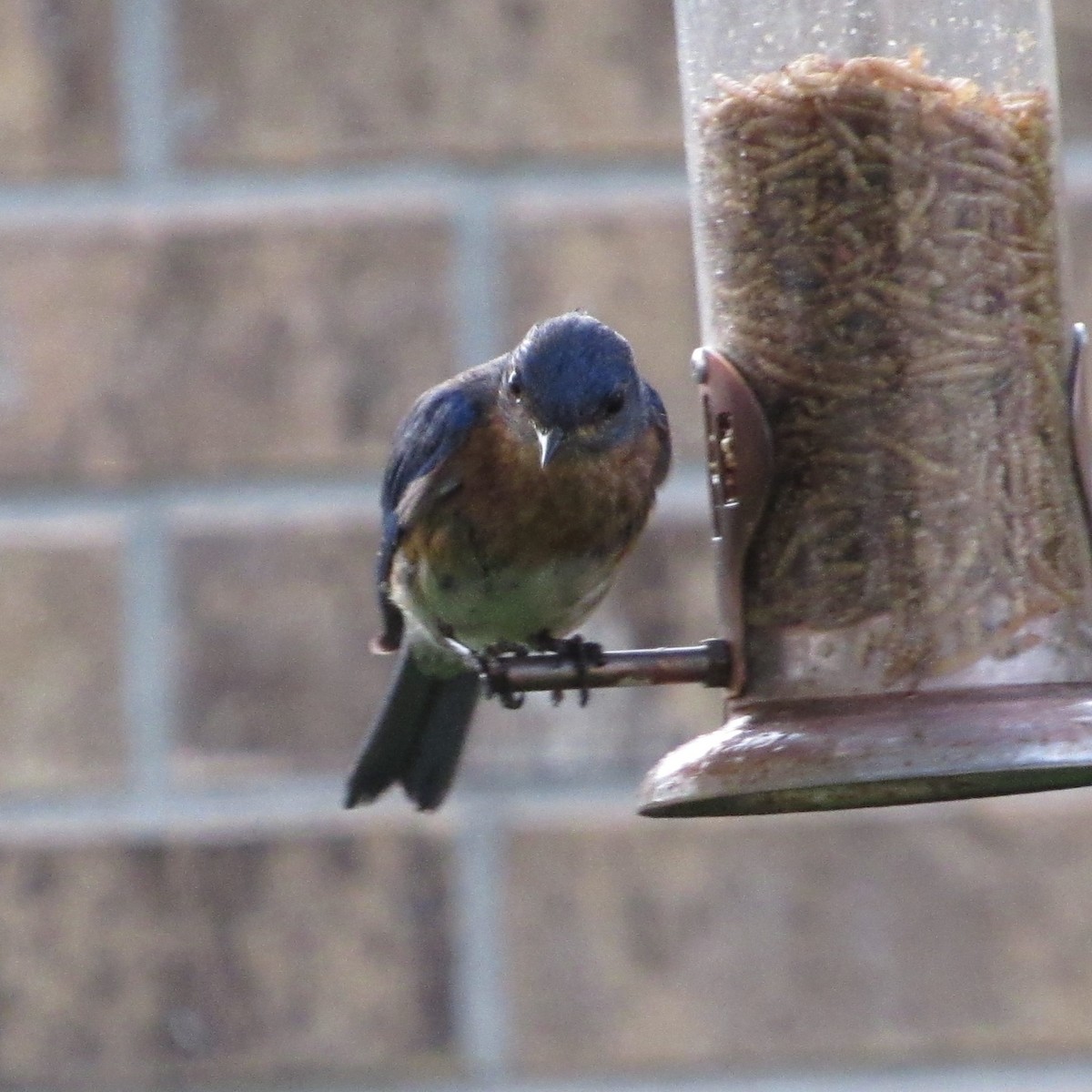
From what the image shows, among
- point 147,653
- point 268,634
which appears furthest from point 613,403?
point 147,653

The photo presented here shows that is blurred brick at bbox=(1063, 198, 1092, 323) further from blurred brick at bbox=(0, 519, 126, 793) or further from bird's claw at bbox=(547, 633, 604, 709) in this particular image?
blurred brick at bbox=(0, 519, 126, 793)

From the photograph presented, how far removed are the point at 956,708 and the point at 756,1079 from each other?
785mm

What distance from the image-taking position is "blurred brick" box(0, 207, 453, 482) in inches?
126

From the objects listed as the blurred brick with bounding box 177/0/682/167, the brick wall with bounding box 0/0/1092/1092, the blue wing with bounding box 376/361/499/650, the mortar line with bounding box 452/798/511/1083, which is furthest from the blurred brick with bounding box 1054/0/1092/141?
the mortar line with bounding box 452/798/511/1083

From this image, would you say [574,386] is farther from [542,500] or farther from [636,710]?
[636,710]

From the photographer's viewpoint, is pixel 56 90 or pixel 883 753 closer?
pixel 883 753

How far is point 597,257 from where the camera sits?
3195 millimetres

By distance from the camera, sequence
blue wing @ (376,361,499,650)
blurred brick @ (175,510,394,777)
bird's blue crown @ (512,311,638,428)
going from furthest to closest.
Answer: blurred brick @ (175,510,394,777) < blue wing @ (376,361,499,650) < bird's blue crown @ (512,311,638,428)

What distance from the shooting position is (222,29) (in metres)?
3.25

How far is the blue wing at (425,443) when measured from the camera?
3064 millimetres

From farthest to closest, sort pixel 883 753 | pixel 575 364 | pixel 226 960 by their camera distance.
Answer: pixel 226 960, pixel 575 364, pixel 883 753

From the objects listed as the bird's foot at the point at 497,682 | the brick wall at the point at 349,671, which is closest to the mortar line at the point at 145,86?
the brick wall at the point at 349,671

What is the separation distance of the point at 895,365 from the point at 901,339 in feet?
0.08

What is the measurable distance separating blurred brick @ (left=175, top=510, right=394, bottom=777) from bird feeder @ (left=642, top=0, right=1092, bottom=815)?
59 cm
